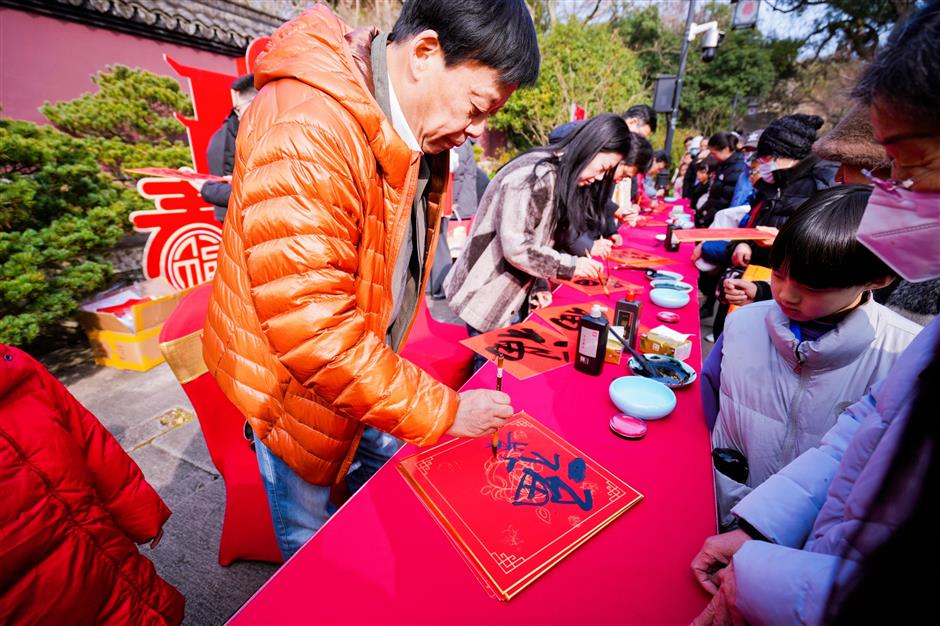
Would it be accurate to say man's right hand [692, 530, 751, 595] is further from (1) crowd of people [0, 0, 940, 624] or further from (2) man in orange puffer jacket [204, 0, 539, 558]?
(2) man in orange puffer jacket [204, 0, 539, 558]

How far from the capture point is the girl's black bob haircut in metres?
1.12

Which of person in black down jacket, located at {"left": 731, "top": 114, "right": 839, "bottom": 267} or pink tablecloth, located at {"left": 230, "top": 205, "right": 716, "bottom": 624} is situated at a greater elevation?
person in black down jacket, located at {"left": 731, "top": 114, "right": 839, "bottom": 267}

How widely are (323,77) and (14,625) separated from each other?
4.64 feet

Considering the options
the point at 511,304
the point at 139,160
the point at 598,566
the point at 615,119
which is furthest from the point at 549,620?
the point at 139,160

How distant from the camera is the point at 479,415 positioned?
3.44 feet

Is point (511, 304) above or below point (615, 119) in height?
below

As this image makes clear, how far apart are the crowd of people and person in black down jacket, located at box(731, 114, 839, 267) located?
1351mm

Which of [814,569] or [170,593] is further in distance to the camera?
[170,593]

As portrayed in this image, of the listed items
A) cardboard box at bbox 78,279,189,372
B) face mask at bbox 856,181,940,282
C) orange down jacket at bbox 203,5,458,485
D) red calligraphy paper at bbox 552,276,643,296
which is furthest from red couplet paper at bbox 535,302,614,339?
cardboard box at bbox 78,279,189,372

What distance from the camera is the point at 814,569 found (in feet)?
1.90

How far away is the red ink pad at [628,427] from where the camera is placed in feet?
4.03

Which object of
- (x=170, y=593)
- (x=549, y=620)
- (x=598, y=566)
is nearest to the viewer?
(x=549, y=620)

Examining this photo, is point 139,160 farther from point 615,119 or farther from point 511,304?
point 615,119

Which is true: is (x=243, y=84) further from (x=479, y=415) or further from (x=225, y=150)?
(x=479, y=415)
